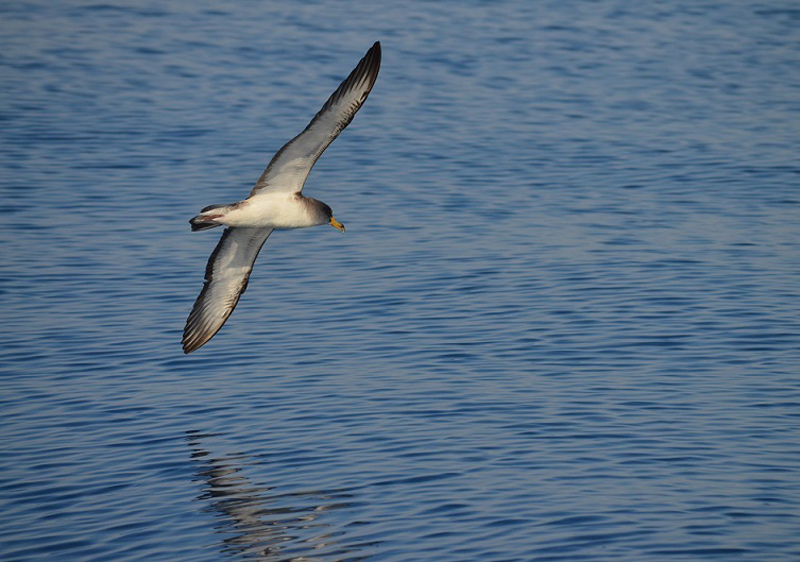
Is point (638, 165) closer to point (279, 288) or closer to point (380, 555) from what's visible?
point (279, 288)

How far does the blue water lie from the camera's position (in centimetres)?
1160

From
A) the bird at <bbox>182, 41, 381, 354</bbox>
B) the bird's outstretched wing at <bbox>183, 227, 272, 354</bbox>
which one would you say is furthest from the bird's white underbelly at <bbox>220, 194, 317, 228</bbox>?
the bird's outstretched wing at <bbox>183, 227, 272, 354</bbox>

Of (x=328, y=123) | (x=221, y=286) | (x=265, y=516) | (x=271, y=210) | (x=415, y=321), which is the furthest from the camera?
(x=415, y=321)

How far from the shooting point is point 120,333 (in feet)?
54.3

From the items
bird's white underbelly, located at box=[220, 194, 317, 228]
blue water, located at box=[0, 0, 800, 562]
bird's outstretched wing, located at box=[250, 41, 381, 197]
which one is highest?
bird's outstretched wing, located at box=[250, 41, 381, 197]

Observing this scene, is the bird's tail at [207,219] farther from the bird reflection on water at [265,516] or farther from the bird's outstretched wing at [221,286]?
the bird reflection on water at [265,516]

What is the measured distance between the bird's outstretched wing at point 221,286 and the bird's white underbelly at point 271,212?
762 millimetres

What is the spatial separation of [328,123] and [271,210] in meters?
1.35

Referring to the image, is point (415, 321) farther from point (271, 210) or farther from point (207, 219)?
point (207, 219)

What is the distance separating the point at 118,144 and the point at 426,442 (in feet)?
51.8

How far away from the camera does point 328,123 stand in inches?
514

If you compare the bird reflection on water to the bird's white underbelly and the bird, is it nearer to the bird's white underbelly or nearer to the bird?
the bird

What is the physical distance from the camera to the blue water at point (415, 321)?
38.1 ft

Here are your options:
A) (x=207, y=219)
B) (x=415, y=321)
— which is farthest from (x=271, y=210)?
(x=415, y=321)
